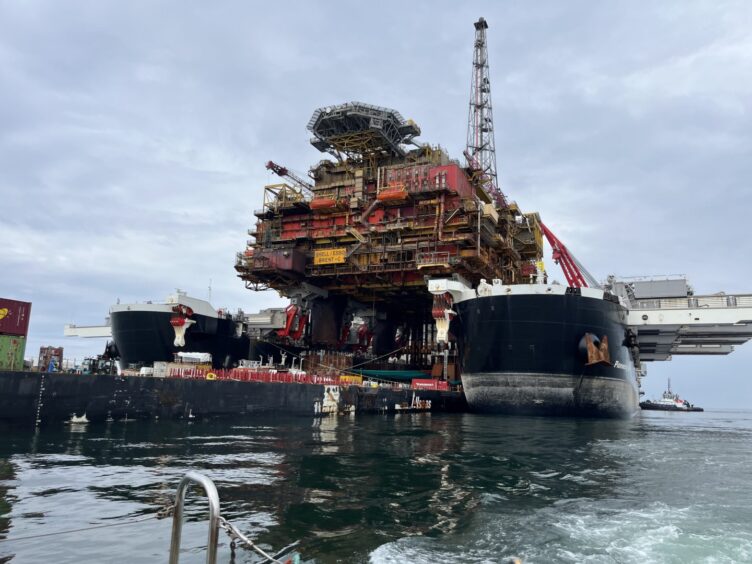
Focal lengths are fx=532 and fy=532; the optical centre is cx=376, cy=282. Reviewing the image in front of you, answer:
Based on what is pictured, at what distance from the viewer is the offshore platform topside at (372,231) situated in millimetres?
49469

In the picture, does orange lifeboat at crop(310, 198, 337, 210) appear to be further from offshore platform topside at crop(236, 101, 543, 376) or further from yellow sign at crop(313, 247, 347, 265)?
yellow sign at crop(313, 247, 347, 265)

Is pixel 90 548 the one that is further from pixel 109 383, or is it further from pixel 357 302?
pixel 357 302

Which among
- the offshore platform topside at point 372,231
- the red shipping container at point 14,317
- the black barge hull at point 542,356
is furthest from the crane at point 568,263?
the red shipping container at point 14,317

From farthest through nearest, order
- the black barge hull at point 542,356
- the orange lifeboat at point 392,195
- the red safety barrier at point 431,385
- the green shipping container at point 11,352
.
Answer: the orange lifeboat at point 392,195, the red safety barrier at point 431,385, the black barge hull at point 542,356, the green shipping container at point 11,352

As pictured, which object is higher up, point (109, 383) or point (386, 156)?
point (386, 156)

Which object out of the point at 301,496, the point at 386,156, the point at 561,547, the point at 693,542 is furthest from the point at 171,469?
the point at 386,156

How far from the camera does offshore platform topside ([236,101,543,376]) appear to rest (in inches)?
1948

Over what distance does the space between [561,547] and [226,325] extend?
50.8 meters

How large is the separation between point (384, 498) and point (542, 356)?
29.8m

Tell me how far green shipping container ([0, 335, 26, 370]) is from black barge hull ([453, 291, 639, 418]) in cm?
3004

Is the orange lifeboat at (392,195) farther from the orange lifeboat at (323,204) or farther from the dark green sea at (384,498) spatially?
the dark green sea at (384,498)

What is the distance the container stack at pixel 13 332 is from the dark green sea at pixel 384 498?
5.29 meters

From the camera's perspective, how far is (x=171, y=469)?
1496 cm

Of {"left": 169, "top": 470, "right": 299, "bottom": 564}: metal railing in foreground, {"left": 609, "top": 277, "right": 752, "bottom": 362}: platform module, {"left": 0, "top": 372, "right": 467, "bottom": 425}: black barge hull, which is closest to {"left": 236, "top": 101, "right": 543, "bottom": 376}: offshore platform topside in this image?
{"left": 609, "top": 277, "right": 752, "bottom": 362}: platform module
